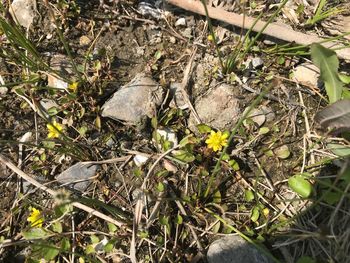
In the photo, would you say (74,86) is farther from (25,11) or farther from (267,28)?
(267,28)

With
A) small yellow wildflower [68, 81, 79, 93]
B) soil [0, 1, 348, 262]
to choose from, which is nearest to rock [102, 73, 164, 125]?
soil [0, 1, 348, 262]

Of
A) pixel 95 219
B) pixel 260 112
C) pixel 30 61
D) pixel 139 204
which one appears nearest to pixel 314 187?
pixel 260 112

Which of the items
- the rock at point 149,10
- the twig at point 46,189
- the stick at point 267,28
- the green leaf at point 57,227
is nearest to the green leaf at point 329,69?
the stick at point 267,28

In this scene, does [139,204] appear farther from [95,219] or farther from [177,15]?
[177,15]

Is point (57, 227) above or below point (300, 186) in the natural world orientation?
below

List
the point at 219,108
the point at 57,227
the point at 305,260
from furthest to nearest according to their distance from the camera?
the point at 219,108 < the point at 57,227 < the point at 305,260

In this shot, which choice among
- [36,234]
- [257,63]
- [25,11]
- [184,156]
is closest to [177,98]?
[184,156]

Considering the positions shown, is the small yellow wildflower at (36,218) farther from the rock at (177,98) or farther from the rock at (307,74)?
the rock at (307,74)
